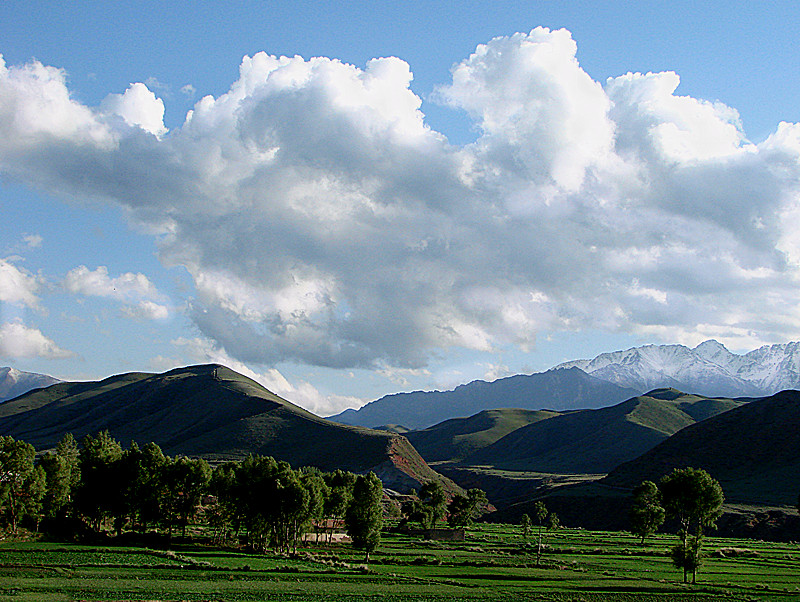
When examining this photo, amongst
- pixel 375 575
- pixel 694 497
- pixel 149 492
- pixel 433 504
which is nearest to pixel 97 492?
pixel 149 492

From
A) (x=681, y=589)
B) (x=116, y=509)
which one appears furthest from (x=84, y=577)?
(x=681, y=589)

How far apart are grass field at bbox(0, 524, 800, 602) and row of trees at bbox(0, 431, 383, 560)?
20.5ft

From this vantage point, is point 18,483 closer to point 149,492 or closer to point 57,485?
point 57,485

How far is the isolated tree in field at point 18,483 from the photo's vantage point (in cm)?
9685

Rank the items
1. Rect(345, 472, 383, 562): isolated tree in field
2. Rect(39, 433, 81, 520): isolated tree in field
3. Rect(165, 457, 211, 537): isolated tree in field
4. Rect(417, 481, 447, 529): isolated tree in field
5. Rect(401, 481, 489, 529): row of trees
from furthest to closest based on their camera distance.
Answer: Rect(417, 481, 447, 529): isolated tree in field, Rect(401, 481, 489, 529): row of trees, Rect(165, 457, 211, 537): isolated tree in field, Rect(39, 433, 81, 520): isolated tree in field, Rect(345, 472, 383, 562): isolated tree in field

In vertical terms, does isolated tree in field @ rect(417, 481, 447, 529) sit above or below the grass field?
below

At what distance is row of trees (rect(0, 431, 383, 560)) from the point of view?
98.4 meters

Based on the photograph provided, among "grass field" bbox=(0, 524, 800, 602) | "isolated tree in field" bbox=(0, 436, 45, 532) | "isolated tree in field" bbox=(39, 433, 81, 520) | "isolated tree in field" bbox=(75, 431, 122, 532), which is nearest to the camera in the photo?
"grass field" bbox=(0, 524, 800, 602)

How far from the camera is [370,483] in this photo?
121 meters

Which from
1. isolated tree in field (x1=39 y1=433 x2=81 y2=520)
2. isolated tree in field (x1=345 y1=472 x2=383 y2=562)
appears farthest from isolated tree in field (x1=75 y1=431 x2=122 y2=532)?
isolated tree in field (x1=345 y1=472 x2=383 y2=562)

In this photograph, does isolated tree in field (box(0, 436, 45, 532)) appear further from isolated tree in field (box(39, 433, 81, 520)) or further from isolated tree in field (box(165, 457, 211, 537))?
isolated tree in field (box(165, 457, 211, 537))

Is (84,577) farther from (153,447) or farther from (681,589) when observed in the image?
(681,589)

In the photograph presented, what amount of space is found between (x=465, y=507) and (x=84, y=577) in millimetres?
113671

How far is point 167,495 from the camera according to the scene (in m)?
109
